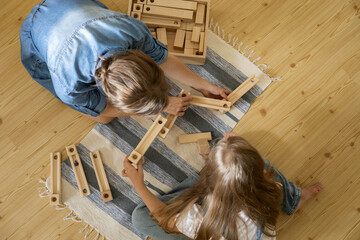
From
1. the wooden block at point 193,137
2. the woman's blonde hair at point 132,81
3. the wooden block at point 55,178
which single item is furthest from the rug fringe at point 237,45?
the wooden block at point 55,178

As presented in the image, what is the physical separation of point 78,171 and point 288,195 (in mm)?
829

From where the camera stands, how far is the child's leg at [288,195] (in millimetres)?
1062

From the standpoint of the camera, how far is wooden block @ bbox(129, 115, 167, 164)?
1.01m

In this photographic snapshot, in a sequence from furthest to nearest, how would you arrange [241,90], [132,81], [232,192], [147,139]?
[241,90] → [147,139] → [232,192] → [132,81]

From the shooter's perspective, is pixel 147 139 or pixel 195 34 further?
pixel 195 34

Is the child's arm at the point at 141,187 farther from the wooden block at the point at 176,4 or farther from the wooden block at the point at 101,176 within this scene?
the wooden block at the point at 176,4

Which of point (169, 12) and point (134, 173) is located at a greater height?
point (169, 12)

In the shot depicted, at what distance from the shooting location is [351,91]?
1199 millimetres

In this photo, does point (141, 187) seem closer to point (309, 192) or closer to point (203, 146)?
point (203, 146)

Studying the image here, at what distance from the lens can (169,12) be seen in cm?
113

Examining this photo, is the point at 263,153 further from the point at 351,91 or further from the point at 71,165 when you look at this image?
the point at 71,165

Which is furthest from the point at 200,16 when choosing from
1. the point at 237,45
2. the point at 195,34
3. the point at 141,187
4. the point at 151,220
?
the point at 151,220

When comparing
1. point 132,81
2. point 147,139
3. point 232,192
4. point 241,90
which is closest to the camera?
point 132,81

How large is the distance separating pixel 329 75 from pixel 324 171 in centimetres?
41
